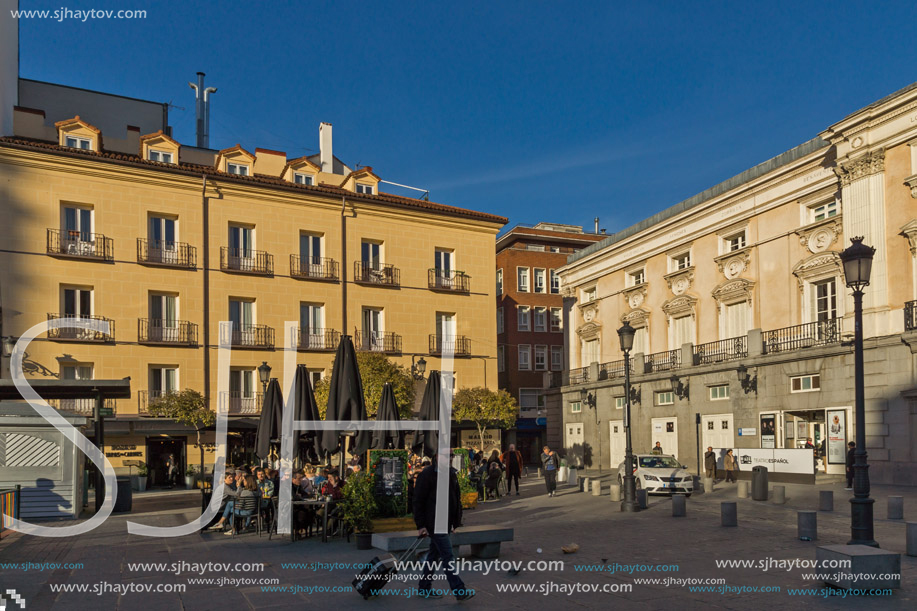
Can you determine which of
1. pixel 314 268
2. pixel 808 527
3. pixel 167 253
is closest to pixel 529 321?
pixel 314 268

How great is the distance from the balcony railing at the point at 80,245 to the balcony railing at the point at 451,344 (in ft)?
52.4

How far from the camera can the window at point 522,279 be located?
59.2 metres

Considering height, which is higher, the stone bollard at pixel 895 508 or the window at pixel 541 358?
the window at pixel 541 358

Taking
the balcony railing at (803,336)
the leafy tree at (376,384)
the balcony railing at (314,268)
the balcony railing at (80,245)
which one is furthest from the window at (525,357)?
the balcony railing at (80,245)

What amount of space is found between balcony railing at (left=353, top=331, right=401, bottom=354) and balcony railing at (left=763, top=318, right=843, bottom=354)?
57.5 ft

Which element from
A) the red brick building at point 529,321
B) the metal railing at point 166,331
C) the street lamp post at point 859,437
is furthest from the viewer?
the red brick building at point 529,321

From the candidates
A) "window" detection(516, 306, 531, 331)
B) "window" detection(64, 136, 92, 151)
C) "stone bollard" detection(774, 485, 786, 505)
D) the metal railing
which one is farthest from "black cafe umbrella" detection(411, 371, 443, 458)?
"window" detection(516, 306, 531, 331)

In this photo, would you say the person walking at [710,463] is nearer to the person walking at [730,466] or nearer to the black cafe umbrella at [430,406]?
the person walking at [730,466]

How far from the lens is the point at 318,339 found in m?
38.4

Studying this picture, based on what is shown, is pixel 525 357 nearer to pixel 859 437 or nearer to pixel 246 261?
pixel 246 261

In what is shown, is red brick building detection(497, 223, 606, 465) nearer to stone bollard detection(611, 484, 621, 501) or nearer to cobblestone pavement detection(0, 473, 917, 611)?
stone bollard detection(611, 484, 621, 501)

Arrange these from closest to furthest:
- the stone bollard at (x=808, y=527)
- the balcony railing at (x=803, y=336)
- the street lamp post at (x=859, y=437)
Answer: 1. the street lamp post at (x=859, y=437)
2. the stone bollard at (x=808, y=527)
3. the balcony railing at (x=803, y=336)

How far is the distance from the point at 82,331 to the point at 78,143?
29.0ft

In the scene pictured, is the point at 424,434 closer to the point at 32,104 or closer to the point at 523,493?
the point at 523,493
